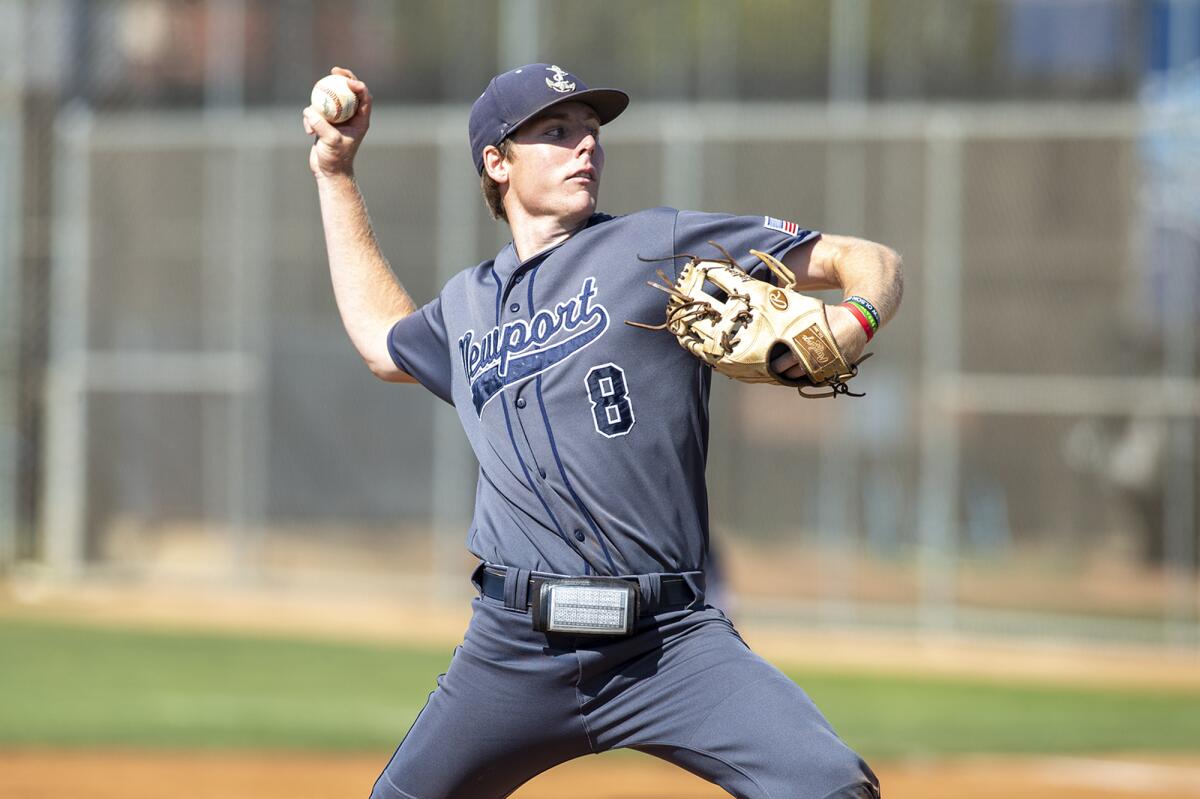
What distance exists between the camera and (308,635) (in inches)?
499

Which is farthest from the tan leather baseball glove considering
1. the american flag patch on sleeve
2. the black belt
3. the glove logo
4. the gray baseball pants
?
the gray baseball pants

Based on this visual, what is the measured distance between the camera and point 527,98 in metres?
3.62

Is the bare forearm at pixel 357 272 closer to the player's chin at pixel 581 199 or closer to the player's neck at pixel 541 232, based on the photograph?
the player's neck at pixel 541 232

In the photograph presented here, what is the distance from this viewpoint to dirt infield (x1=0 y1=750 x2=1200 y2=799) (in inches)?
286

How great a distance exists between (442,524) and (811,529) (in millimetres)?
2965

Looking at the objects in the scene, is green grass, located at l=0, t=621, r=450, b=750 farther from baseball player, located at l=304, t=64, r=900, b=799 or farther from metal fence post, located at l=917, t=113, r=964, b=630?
baseball player, located at l=304, t=64, r=900, b=799

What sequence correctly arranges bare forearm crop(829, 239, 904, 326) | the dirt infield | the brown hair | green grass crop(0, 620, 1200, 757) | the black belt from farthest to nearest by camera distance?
green grass crop(0, 620, 1200, 757) < the dirt infield < the brown hair < the black belt < bare forearm crop(829, 239, 904, 326)

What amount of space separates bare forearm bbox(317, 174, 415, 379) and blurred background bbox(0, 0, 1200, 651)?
794cm

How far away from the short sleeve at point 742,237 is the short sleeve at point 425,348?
63cm

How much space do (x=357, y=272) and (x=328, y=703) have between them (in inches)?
238

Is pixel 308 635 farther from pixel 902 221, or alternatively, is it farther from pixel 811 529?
pixel 902 221

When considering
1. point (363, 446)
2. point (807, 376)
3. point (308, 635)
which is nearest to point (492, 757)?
point (807, 376)

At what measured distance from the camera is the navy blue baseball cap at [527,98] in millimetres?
3604

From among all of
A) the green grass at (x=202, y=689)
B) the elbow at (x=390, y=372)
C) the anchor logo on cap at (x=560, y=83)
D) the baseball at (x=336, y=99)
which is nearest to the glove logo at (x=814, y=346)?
the anchor logo on cap at (x=560, y=83)
